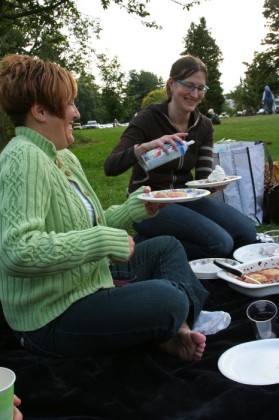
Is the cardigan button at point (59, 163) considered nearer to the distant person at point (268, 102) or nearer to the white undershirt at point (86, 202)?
the white undershirt at point (86, 202)

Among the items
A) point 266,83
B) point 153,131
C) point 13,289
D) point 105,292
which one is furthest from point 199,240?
point 266,83

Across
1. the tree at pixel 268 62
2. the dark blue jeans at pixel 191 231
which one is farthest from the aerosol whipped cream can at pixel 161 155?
the tree at pixel 268 62

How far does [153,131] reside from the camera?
143 inches

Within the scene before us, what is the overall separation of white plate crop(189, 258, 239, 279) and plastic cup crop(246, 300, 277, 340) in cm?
87

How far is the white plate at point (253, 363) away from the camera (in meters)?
1.80

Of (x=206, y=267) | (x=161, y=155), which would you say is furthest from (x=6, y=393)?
(x=206, y=267)

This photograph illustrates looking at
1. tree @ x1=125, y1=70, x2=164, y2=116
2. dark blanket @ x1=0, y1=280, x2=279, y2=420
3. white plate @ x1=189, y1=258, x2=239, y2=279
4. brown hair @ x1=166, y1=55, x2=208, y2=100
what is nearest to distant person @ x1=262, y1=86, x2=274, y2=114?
brown hair @ x1=166, y1=55, x2=208, y2=100

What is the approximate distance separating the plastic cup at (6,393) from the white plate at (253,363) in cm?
85

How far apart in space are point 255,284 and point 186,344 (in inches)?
28.2

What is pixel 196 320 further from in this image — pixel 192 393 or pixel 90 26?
pixel 90 26

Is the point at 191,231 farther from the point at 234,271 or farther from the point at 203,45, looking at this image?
the point at 203,45

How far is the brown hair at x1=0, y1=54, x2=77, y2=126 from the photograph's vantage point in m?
1.92

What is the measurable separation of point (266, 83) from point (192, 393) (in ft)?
176

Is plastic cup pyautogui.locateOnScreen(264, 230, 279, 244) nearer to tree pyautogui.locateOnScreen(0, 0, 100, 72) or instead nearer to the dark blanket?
the dark blanket
